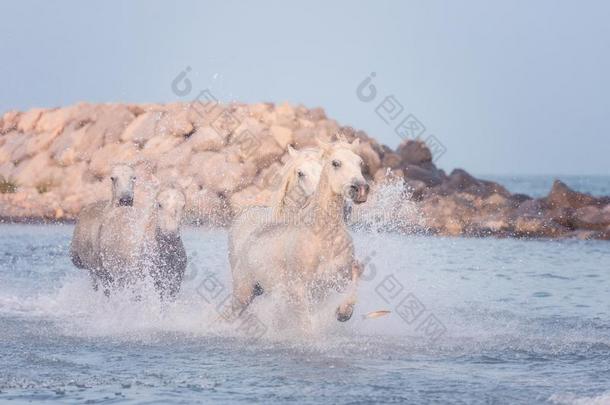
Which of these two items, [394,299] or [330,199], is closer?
[330,199]

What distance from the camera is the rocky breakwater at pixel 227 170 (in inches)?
1261

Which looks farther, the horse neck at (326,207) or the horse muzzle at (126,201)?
the horse muzzle at (126,201)

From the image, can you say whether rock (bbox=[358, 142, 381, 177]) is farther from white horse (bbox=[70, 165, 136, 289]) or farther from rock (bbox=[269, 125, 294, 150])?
white horse (bbox=[70, 165, 136, 289])

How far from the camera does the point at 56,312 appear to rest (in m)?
14.2

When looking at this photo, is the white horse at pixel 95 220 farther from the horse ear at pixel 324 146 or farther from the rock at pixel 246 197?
the rock at pixel 246 197

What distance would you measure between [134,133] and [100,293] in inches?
1025

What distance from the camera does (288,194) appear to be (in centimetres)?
1163

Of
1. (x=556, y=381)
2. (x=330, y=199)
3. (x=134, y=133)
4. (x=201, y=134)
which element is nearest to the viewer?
(x=556, y=381)

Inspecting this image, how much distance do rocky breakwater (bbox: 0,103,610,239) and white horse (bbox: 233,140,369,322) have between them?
59.6 feet

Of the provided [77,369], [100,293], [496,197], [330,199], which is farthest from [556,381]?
[496,197]

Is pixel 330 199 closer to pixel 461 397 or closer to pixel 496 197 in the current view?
pixel 461 397

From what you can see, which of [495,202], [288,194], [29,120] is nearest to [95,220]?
[288,194]

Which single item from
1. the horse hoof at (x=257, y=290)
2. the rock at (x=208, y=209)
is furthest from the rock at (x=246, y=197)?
the horse hoof at (x=257, y=290)

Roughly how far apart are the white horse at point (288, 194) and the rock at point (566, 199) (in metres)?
23.1
